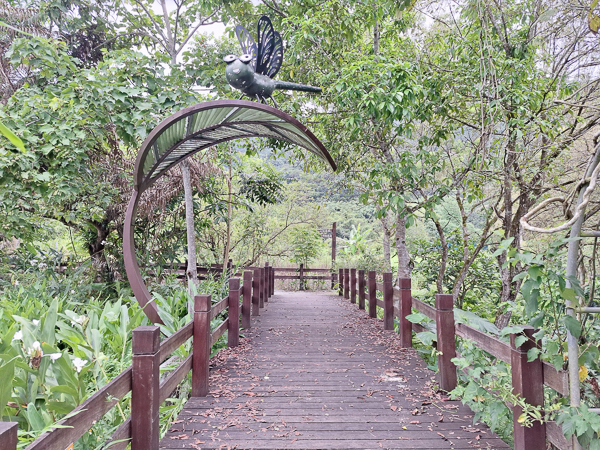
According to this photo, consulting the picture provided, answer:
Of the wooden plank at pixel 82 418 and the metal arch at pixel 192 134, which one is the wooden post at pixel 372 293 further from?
the wooden plank at pixel 82 418

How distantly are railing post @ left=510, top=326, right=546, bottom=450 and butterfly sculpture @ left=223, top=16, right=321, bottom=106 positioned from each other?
3.83m

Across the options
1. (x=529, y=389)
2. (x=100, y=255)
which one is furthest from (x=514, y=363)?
(x=100, y=255)

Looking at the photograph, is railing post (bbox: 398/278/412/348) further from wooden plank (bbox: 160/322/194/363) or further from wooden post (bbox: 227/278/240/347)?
wooden plank (bbox: 160/322/194/363)

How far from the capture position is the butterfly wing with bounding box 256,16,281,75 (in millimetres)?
5008

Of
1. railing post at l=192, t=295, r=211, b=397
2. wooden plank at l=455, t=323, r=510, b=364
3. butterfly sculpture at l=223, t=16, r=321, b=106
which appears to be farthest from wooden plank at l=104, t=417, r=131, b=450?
butterfly sculpture at l=223, t=16, r=321, b=106

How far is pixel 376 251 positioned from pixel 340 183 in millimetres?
5899

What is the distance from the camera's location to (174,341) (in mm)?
3170

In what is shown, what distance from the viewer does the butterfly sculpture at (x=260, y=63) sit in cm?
468

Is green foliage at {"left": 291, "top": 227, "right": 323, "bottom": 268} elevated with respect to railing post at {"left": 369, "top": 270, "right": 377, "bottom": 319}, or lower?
elevated

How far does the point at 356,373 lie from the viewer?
434cm

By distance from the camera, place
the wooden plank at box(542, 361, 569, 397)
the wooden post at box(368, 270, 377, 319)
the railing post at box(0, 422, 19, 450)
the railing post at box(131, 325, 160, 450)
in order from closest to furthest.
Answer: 1. the railing post at box(0, 422, 19, 450)
2. the wooden plank at box(542, 361, 569, 397)
3. the railing post at box(131, 325, 160, 450)
4. the wooden post at box(368, 270, 377, 319)

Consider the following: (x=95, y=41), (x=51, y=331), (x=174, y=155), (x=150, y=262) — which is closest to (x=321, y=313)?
(x=150, y=262)

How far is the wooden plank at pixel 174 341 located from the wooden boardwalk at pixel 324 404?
563 millimetres

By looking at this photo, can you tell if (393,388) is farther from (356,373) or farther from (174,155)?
(174,155)
